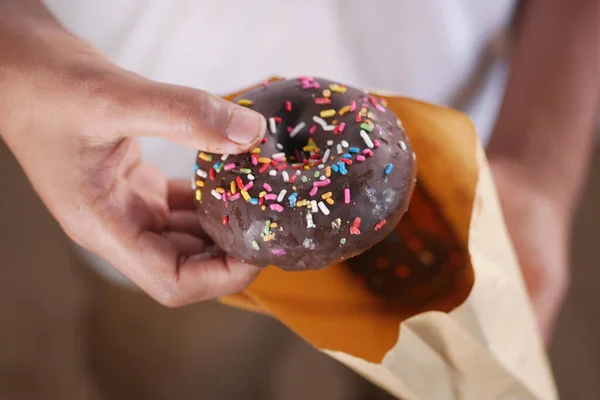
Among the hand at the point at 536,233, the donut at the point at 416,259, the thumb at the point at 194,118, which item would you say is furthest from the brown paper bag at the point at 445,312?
the thumb at the point at 194,118

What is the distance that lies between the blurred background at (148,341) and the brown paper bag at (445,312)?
2.18ft

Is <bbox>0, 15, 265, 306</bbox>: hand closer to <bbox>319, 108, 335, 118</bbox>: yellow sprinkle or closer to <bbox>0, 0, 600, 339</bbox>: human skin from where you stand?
<bbox>0, 0, 600, 339</bbox>: human skin

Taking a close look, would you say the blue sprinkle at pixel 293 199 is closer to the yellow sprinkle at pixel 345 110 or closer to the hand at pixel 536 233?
the yellow sprinkle at pixel 345 110

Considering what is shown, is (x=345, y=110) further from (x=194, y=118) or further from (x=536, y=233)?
(x=536, y=233)

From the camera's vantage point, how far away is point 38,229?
7.51ft

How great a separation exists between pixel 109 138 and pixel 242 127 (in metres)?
0.25

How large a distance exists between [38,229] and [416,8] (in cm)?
179

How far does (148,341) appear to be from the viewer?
1749 millimetres

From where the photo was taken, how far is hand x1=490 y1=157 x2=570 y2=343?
3.97 feet

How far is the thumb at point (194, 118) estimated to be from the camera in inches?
30.8

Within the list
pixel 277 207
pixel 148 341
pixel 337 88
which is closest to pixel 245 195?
pixel 277 207

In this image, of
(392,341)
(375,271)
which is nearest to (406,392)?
(392,341)

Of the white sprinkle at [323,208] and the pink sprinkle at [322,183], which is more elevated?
the pink sprinkle at [322,183]

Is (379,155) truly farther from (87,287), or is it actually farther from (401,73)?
(87,287)
